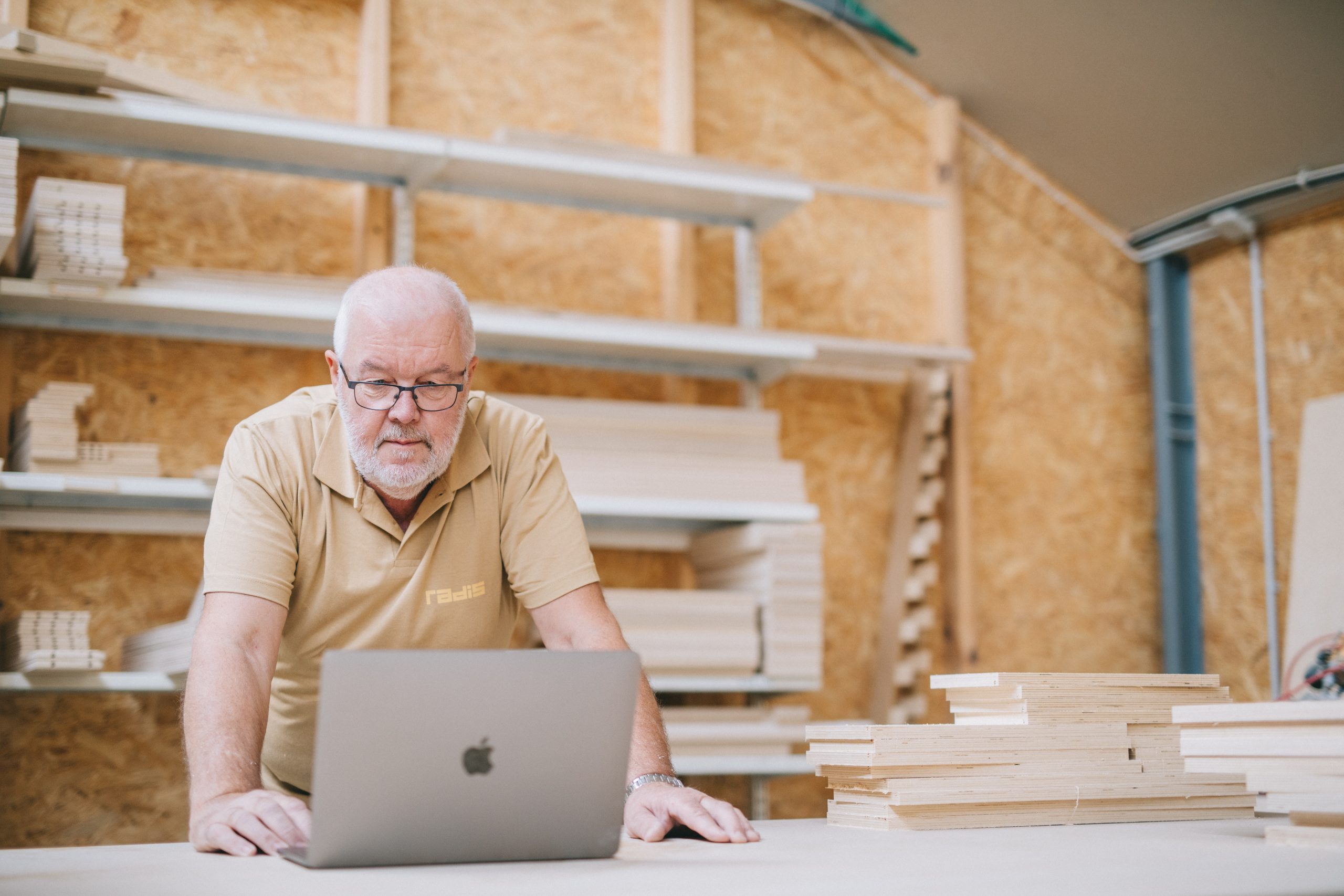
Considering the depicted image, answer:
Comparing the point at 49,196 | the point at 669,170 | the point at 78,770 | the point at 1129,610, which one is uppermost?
the point at 669,170

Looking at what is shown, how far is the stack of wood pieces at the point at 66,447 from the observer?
9.89 ft

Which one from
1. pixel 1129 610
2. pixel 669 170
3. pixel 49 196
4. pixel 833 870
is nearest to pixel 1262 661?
pixel 1129 610

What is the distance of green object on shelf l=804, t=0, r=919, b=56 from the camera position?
427 cm

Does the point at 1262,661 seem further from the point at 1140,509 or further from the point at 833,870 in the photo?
the point at 833,870

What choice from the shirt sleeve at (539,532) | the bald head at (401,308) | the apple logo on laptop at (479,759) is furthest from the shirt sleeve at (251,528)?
the apple logo on laptop at (479,759)

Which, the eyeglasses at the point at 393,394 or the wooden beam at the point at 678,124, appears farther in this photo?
the wooden beam at the point at 678,124

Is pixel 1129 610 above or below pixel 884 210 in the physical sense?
below

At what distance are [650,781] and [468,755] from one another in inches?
22.9

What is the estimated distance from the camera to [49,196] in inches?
116

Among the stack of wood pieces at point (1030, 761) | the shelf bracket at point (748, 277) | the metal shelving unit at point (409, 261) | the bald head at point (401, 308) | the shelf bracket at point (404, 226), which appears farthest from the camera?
the shelf bracket at point (748, 277)

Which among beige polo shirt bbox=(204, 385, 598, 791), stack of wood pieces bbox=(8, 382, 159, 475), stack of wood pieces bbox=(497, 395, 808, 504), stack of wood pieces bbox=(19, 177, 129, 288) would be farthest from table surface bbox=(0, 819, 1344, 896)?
stack of wood pieces bbox=(497, 395, 808, 504)

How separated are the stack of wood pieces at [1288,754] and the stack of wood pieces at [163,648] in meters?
2.12

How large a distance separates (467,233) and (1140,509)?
99.0 inches

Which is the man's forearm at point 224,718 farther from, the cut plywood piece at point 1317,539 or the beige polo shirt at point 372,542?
the cut plywood piece at point 1317,539
